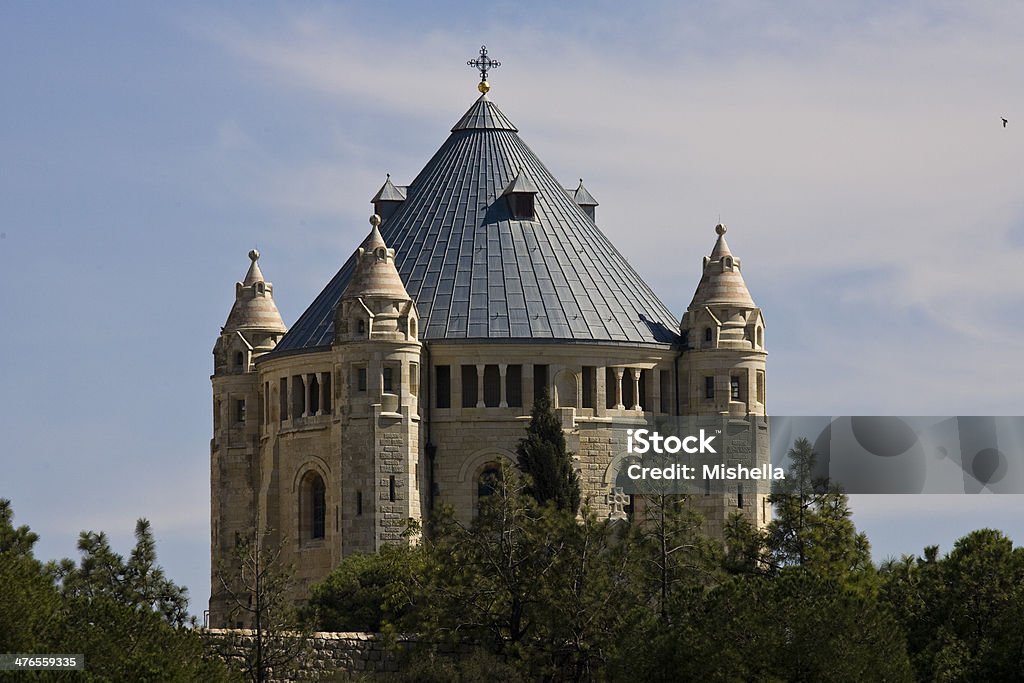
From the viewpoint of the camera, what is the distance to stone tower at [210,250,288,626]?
139125 millimetres

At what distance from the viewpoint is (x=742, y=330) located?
13512 centimetres

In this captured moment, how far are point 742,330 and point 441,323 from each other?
11713 mm

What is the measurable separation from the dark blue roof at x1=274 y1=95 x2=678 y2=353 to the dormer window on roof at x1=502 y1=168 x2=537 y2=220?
31 cm

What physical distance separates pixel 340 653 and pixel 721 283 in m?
40.8

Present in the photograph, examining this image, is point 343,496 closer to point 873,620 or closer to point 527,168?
point 527,168

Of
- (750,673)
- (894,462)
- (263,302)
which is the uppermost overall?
(263,302)

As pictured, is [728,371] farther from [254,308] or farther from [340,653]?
[340,653]

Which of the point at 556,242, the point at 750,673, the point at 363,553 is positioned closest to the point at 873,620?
the point at 750,673

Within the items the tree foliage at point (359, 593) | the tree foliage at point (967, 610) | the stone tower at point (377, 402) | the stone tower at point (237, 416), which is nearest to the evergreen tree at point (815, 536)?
the tree foliage at point (967, 610)

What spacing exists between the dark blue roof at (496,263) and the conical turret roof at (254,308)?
3.35 m

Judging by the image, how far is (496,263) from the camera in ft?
448

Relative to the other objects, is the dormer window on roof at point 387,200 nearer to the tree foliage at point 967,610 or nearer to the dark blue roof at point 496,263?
the dark blue roof at point 496,263

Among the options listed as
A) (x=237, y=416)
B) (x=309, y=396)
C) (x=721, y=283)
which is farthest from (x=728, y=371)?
(x=237, y=416)

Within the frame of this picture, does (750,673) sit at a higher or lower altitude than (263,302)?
lower
